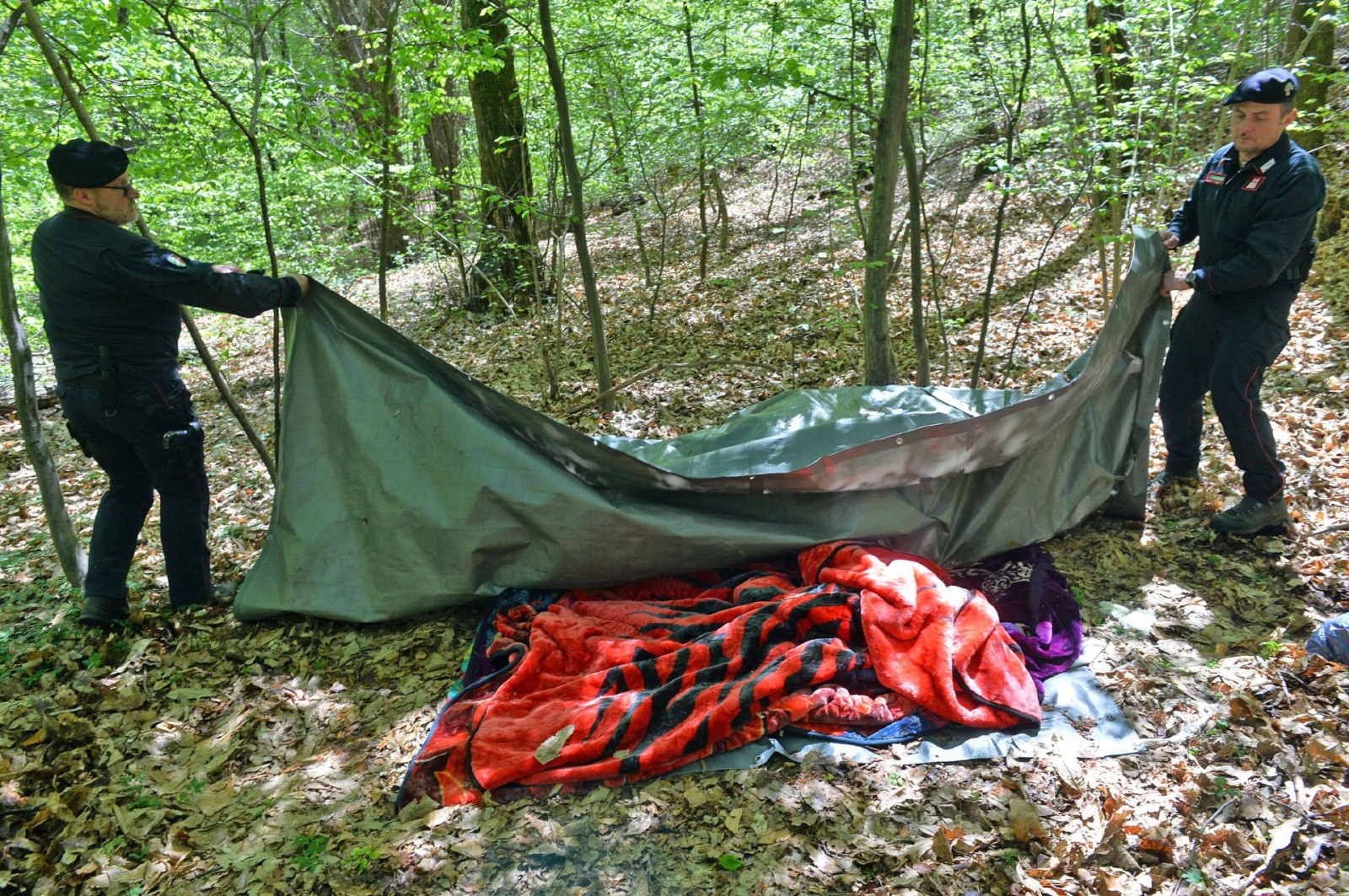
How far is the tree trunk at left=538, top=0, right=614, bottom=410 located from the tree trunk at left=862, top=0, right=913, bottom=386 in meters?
1.60

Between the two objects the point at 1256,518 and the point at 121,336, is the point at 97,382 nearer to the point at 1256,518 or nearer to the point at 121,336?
the point at 121,336

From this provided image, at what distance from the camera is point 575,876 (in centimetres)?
199

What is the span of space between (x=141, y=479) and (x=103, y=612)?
0.55 metres

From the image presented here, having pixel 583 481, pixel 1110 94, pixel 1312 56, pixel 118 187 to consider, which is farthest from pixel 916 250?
pixel 1312 56

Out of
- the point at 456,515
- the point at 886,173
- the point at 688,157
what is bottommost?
the point at 456,515

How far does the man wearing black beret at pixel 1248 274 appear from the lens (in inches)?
116

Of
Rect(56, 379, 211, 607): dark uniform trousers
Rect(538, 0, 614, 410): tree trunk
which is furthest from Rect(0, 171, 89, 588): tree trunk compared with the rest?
Rect(538, 0, 614, 410): tree trunk

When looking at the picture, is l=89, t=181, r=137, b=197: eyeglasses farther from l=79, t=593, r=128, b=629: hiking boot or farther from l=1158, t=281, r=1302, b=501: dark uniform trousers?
l=1158, t=281, r=1302, b=501: dark uniform trousers

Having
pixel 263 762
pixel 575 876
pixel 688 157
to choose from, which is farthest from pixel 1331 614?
pixel 688 157

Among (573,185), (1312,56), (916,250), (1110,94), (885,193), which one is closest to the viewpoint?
(885,193)

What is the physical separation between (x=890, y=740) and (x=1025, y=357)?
13.4 feet

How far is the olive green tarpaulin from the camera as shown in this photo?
2963mm

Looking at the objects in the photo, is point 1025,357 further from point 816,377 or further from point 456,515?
point 456,515

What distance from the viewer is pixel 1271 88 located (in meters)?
2.89
